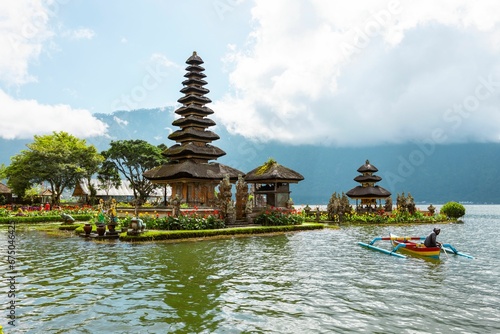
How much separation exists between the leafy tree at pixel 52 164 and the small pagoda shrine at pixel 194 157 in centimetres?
1456

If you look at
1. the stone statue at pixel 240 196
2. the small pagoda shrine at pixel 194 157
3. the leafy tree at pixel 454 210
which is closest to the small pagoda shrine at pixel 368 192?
the leafy tree at pixel 454 210

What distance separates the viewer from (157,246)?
21.7m

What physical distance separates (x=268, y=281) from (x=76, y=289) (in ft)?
20.4

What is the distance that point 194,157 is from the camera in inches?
1839

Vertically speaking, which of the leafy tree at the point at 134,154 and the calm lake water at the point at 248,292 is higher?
the leafy tree at the point at 134,154

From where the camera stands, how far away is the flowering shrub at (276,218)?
32562 millimetres

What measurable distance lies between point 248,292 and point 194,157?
3600 cm

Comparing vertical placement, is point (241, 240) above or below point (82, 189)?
below

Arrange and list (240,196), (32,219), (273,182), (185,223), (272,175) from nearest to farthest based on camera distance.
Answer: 1. (185,223)
2. (240,196)
3. (32,219)
4. (272,175)
5. (273,182)

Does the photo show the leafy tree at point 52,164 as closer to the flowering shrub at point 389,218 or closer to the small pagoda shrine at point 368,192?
the flowering shrub at point 389,218

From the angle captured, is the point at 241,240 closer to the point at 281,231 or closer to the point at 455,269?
the point at 281,231

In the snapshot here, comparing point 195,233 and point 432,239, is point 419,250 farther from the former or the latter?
point 195,233

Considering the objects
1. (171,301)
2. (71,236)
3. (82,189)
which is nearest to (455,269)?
(171,301)

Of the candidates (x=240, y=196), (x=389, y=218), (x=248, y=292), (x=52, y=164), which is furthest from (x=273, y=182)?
(x=52, y=164)
